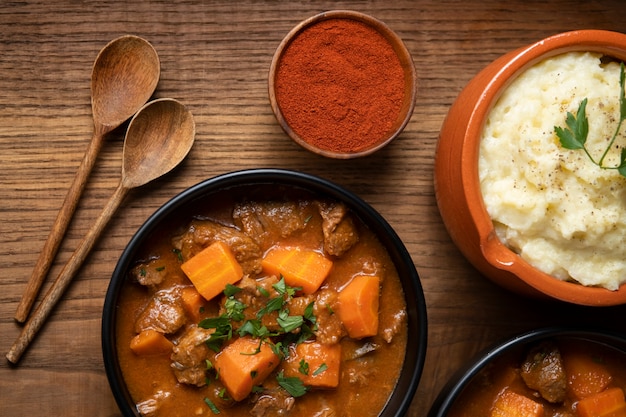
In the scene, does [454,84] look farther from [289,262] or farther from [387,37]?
[289,262]

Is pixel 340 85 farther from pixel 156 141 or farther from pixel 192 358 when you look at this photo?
pixel 192 358

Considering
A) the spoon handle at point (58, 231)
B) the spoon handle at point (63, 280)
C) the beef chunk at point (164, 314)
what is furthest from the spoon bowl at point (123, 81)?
the beef chunk at point (164, 314)

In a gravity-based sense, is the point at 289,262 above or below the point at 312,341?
above

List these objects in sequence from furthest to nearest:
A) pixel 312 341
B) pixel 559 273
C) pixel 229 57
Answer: pixel 229 57 → pixel 312 341 → pixel 559 273

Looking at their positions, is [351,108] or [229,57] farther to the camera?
[229,57]

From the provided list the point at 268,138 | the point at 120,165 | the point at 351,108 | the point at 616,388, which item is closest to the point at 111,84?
the point at 120,165

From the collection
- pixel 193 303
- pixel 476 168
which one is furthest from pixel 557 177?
pixel 193 303

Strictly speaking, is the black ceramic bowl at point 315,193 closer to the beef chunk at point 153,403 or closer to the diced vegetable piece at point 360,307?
the beef chunk at point 153,403

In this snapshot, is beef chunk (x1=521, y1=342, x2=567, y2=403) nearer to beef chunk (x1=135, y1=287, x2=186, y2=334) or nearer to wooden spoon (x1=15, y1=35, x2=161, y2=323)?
beef chunk (x1=135, y1=287, x2=186, y2=334)
